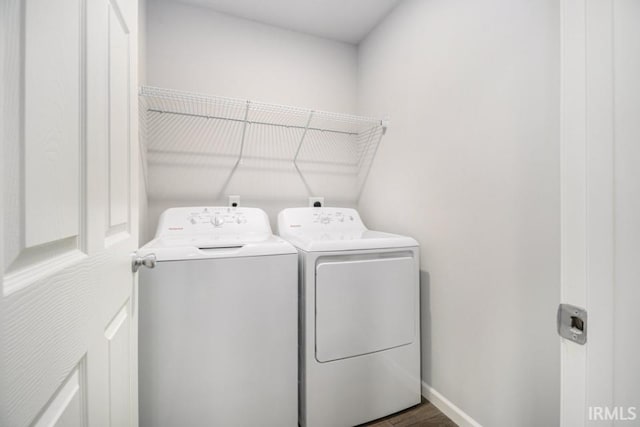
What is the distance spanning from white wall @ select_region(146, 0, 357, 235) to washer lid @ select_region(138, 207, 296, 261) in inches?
10.9

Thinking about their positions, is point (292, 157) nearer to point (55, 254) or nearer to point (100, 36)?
point (100, 36)

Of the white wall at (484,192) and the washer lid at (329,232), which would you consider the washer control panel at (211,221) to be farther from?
the white wall at (484,192)

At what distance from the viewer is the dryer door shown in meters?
1.39

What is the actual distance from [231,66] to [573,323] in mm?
2386

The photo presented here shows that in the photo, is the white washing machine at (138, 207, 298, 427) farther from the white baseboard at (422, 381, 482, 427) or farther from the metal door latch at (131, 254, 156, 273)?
the white baseboard at (422, 381, 482, 427)

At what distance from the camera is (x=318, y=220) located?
2.03 m

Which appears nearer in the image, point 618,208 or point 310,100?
point 618,208

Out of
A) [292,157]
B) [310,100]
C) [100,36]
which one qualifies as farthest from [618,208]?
[310,100]

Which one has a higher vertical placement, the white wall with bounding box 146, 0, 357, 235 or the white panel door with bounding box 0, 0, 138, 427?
the white wall with bounding box 146, 0, 357, 235

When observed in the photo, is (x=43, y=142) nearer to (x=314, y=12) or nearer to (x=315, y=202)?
(x=315, y=202)

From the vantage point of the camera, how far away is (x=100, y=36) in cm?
58

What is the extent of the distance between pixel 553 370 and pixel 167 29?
2929 millimetres

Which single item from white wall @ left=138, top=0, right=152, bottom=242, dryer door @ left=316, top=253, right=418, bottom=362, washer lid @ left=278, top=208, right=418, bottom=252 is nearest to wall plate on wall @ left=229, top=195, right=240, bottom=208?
washer lid @ left=278, top=208, right=418, bottom=252

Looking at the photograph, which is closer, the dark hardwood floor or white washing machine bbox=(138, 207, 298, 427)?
white washing machine bbox=(138, 207, 298, 427)
